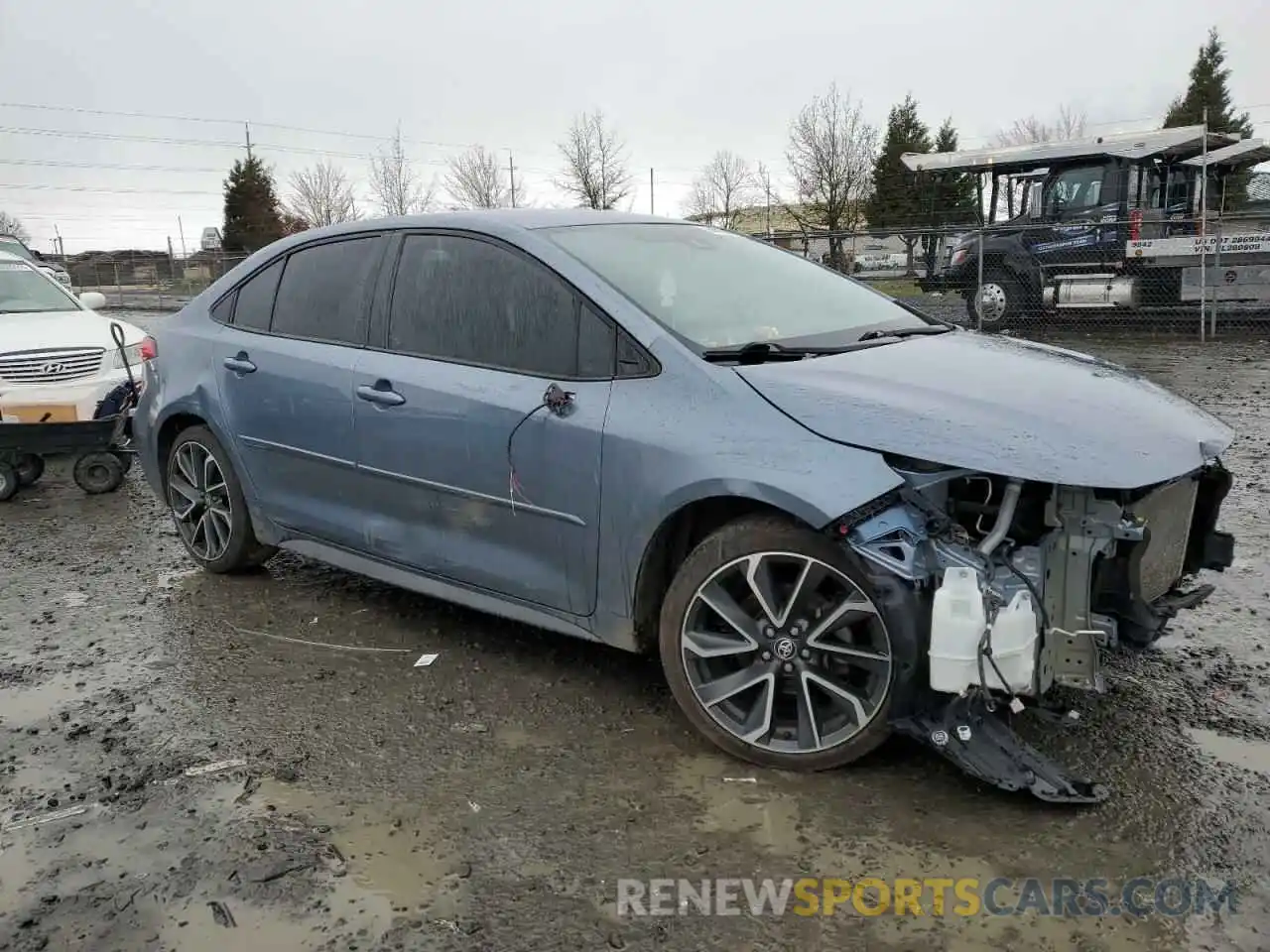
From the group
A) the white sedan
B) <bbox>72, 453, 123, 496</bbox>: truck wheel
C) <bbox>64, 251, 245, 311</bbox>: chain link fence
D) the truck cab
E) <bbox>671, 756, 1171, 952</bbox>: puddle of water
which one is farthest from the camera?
<bbox>64, 251, 245, 311</bbox>: chain link fence

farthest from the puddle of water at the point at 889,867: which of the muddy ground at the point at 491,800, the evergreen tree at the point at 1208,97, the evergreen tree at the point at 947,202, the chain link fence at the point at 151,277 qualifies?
the evergreen tree at the point at 1208,97

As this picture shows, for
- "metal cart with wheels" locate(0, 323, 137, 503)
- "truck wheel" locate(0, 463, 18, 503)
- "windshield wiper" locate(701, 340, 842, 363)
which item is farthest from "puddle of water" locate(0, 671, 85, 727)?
"truck wheel" locate(0, 463, 18, 503)

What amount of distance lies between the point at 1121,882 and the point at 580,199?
45447 mm

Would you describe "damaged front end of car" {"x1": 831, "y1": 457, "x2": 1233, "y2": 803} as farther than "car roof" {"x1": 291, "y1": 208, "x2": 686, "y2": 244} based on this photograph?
No

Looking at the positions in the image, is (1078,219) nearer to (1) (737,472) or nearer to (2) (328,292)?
(2) (328,292)

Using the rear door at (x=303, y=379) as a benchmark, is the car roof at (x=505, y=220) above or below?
above

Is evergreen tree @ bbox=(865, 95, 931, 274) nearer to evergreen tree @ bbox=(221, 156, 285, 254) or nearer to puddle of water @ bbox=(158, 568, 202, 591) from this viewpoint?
puddle of water @ bbox=(158, 568, 202, 591)

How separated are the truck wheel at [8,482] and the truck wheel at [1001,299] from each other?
13.8 meters

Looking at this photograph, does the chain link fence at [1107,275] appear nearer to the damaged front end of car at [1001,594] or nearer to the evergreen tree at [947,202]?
the evergreen tree at [947,202]

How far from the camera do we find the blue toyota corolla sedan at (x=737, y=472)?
2824mm

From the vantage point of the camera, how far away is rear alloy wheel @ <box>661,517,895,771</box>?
294 cm

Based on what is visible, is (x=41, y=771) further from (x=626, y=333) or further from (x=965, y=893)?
(x=965, y=893)

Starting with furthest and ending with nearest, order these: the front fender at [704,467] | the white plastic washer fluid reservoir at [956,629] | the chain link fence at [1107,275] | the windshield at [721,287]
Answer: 1. the chain link fence at [1107,275]
2. the windshield at [721,287]
3. the front fender at [704,467]
4. the white plastic washer fluid reservoir at [956,629]

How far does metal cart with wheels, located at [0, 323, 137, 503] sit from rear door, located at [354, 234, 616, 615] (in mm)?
3870
